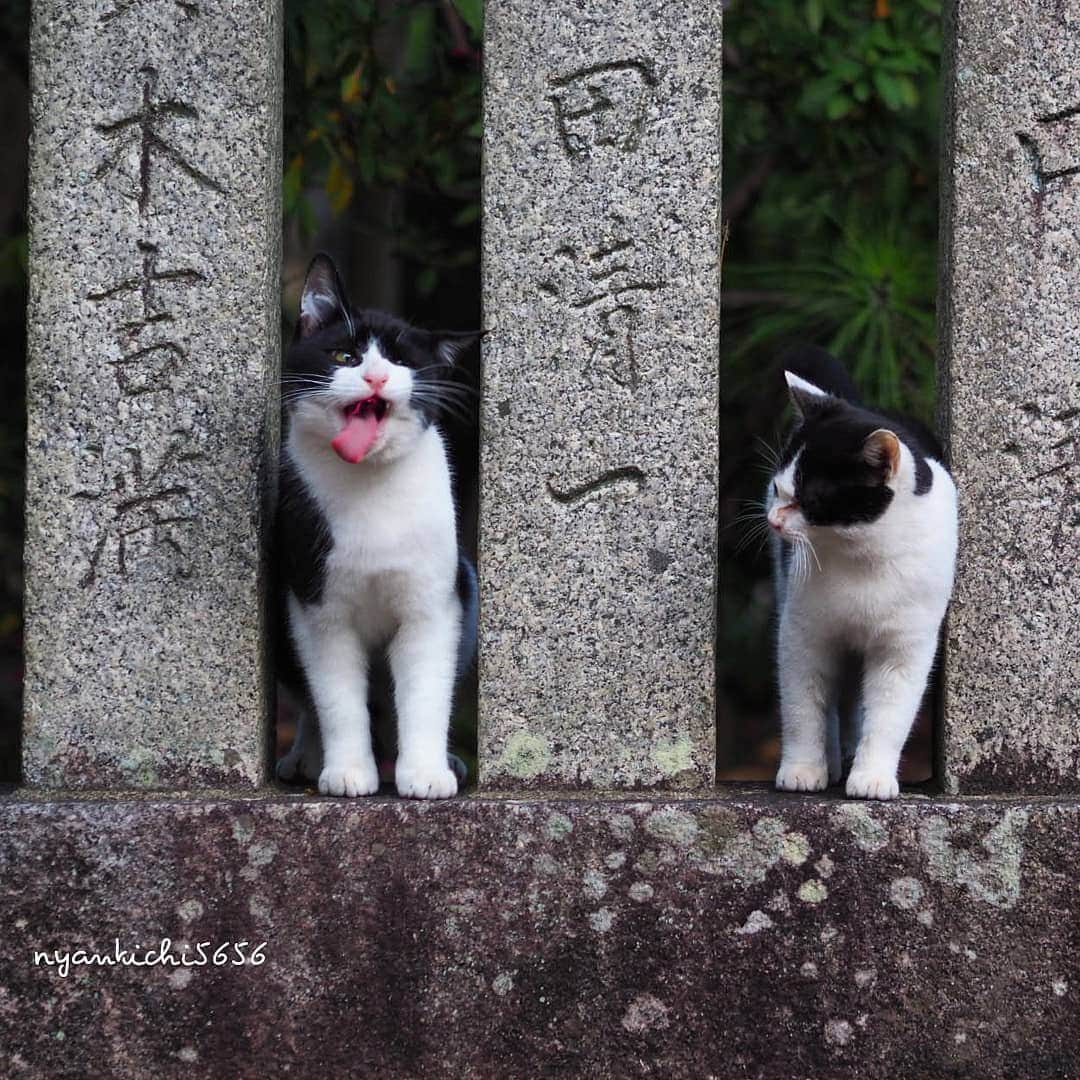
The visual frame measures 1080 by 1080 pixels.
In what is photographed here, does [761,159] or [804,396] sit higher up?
[761,159]

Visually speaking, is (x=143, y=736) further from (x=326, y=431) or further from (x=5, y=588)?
(x=5, y=588)

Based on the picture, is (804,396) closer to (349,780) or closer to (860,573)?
(860,573)

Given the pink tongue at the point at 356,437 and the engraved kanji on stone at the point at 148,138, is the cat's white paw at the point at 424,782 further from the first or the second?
the engraved kanji on stone at the point at 148,138

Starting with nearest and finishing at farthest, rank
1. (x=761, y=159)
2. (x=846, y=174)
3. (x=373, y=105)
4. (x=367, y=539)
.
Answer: (x=367, y=539), (x=373, y=105), (x=846, y=174), (x=761, y=159)

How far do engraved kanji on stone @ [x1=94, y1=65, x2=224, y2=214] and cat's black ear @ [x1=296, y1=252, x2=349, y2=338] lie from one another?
10.1 inches

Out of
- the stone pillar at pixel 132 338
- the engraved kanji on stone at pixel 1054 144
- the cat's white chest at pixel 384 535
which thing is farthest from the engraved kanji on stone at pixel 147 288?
the engraved kanji on stone at pixel 1054 144

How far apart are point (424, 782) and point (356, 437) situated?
0.72 metres

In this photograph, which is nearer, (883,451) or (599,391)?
(883,451)

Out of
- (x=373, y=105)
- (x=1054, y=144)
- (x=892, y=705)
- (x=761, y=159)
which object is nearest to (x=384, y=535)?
(x=892, y=705)

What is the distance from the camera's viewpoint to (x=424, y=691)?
3.04 meters

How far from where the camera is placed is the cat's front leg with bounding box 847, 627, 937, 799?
2977 mm

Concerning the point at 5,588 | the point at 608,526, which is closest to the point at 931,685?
the point at 608,526

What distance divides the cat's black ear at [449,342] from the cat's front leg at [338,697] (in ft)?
1.97

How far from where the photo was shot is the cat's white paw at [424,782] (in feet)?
9.69
